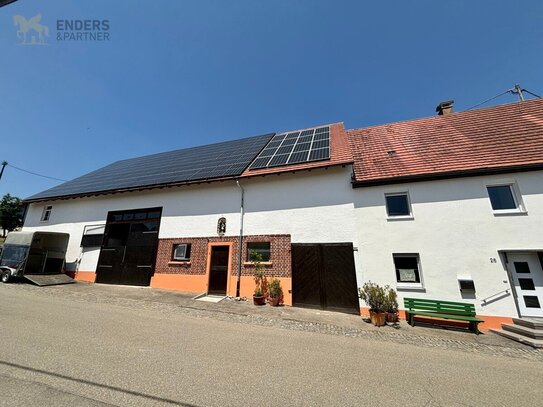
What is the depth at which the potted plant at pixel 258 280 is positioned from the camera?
10.4m

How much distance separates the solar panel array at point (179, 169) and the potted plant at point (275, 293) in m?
6.10

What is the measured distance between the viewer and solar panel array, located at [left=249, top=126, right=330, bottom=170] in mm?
12727

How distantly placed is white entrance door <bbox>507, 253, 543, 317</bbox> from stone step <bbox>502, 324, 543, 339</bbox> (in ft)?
2.82

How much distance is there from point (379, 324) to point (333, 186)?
608 cm

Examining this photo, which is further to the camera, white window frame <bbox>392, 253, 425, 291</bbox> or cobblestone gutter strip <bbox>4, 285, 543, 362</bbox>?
white window frame <bbox>392, 253, 425, 291</bbox>

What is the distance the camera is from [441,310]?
8.46m

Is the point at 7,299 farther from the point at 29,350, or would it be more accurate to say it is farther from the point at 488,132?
the point at 488,132

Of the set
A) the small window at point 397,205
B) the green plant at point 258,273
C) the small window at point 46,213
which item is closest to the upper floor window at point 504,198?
the small window at point 397,205

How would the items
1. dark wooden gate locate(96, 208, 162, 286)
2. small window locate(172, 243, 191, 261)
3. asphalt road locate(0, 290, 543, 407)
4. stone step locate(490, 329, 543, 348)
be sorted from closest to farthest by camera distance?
1. asphalt road locate(0, 290, 543, 407)
2. stone step locate(490, 329, 543, 348)
3. small window locate(172, 243, 191, 261)
4. dark wooden gate locate(96, 208, 162, 286)

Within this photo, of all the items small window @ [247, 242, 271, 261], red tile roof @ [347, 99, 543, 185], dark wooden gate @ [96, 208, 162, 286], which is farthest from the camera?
dark wooden gate @ [96, 208, 162, 286]

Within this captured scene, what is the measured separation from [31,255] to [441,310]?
2065 centimetres

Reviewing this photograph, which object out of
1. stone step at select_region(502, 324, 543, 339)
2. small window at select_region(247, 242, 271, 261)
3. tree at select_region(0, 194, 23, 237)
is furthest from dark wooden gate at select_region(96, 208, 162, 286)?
tree at select_region(0, 194, 23, 237)

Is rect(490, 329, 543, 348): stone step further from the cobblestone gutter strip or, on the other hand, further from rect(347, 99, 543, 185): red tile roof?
rect(347, 99, 543, 185): red tile roof

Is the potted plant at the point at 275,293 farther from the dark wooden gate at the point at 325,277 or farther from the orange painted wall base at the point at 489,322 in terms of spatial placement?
the orange painted wall base at the point at 489,322
